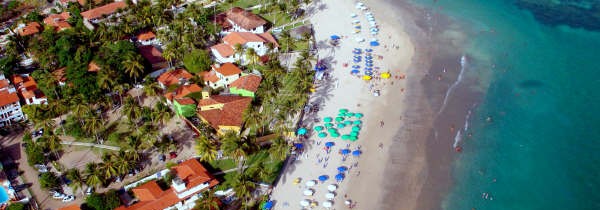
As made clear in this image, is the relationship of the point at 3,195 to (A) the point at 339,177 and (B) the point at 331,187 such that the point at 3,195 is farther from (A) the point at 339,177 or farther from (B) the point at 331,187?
(A) the point at 339,177

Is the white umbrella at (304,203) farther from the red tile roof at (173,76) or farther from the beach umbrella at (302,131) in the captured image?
the red tile roof at (173,76)

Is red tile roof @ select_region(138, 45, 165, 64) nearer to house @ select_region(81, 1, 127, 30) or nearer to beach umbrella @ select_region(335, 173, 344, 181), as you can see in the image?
house @ select_region(81, 1, 127, 30)

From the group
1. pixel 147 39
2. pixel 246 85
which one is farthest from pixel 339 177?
pixel 147 39

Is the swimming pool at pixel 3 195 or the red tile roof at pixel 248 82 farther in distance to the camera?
the red tile roof at pixel 248 82

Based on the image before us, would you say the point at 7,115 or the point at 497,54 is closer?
the point at 7,115

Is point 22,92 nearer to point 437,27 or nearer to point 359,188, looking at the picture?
point 359,188

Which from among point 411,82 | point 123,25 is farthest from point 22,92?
point 411,82

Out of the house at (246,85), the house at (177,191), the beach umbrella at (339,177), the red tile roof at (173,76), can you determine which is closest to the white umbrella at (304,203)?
the beach umbrella at (339,177)
